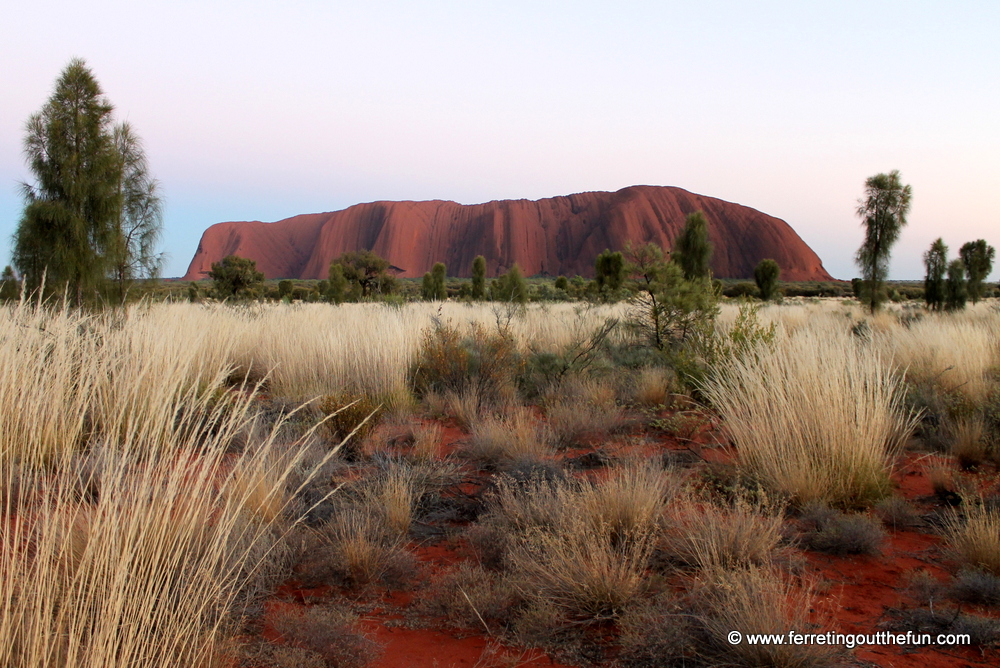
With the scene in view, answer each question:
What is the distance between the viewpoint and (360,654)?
2.22 meters

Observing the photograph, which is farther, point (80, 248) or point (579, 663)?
point (80, 248)

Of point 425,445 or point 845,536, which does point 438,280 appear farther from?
point 845,536

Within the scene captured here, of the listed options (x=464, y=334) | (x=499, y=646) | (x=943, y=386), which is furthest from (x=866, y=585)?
(x=464, y=334)

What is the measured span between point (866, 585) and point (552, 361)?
17.0 feet

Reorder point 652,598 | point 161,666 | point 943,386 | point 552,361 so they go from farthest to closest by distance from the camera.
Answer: point 552,361 < point 943,386 < point 652,598 < point 161,666

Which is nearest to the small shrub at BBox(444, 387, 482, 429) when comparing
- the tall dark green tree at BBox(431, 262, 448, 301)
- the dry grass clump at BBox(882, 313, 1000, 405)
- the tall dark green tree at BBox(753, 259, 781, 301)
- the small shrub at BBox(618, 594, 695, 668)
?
the small shrub at BBox(618, 594, 695, 668)

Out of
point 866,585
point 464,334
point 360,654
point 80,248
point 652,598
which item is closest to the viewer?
point 360,654

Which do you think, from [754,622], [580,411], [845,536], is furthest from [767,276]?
[754,622]

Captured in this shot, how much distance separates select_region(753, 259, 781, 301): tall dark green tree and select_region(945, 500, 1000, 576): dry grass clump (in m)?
37.8

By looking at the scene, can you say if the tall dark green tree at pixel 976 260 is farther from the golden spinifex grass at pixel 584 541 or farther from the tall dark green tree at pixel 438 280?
the tall dark green tree at pixel 438 280

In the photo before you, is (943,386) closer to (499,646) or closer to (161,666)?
(499,646)

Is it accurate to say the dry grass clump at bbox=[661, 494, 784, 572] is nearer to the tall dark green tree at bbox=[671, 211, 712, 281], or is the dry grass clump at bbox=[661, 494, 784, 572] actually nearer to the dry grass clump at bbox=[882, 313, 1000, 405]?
the dry grass clump at bbox=[882, 313, 1000, 405]

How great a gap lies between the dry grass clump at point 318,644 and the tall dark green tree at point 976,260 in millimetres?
25456

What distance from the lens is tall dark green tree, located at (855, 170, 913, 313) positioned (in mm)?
15516
